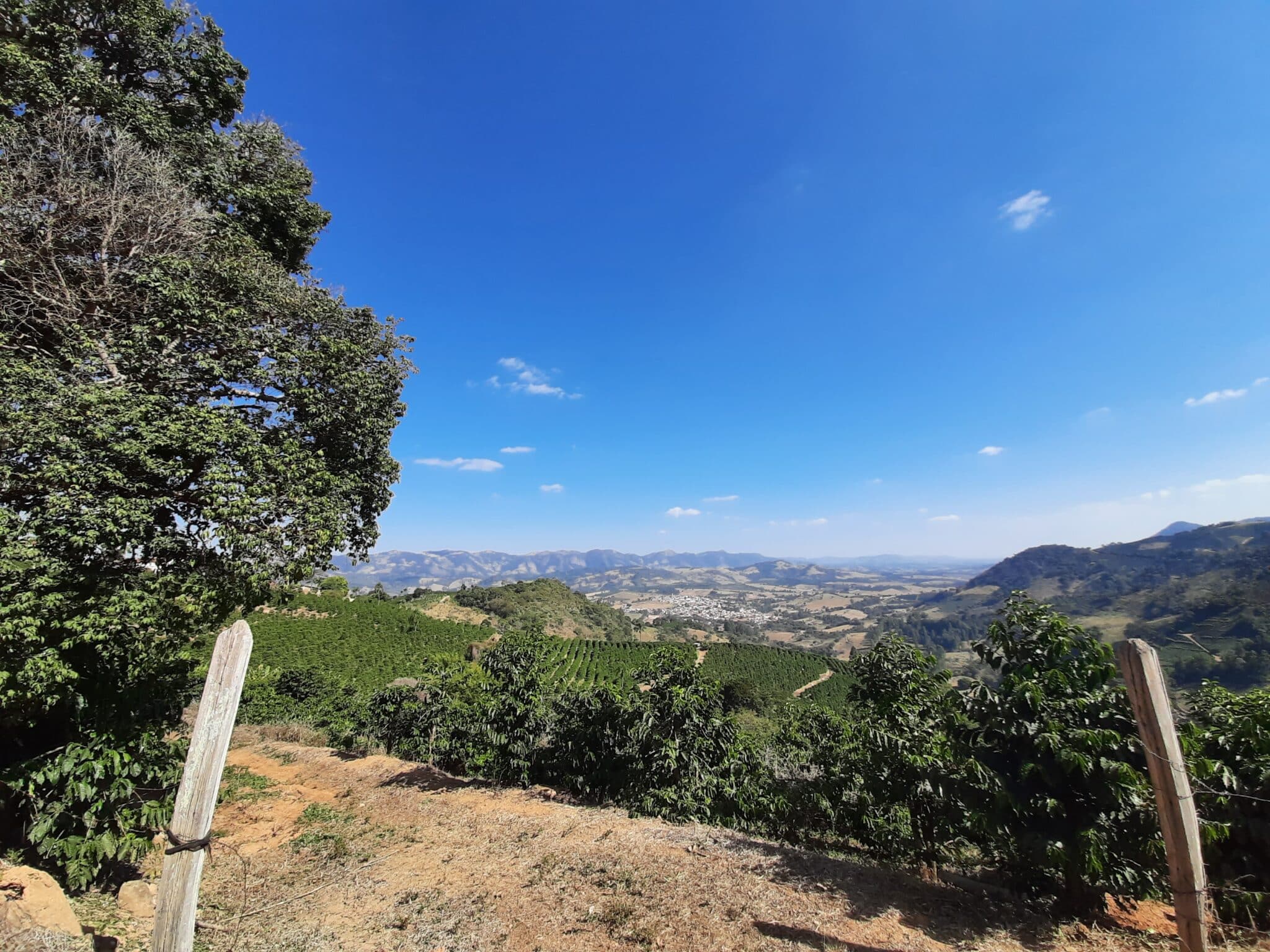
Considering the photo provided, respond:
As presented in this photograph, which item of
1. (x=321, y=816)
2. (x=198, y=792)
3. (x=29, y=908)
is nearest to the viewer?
(x=198, y=792)

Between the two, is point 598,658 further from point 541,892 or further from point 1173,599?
point 1173,599

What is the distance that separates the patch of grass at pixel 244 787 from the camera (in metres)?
8.05

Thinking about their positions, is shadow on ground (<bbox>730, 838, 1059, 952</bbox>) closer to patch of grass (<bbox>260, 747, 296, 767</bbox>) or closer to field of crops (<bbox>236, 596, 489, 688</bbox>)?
patch of grass (<bbox>260, 747, 296, 767</bbox>)

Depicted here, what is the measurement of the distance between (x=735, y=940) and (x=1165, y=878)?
12.7 ft

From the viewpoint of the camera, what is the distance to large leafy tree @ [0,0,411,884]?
481cm

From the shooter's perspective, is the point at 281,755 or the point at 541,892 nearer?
the point at 541,892

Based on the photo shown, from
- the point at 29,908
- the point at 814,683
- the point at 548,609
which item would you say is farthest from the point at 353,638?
the point at 814,683

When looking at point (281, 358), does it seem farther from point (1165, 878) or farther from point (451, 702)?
point (1165, 878)

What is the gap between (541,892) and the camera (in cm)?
572

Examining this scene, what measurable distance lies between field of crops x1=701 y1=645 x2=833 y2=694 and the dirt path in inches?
17.1

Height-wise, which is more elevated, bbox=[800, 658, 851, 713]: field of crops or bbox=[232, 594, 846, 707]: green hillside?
bbox=[232, 594, 846, 707]: green hillside

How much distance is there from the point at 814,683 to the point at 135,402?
7162 centimetres

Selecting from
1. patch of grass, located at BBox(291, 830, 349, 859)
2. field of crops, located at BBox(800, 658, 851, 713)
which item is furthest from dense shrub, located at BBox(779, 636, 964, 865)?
field of crops, located at BBox(800, 658, 851, 713)

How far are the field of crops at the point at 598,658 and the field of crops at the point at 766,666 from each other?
8.79 metres
